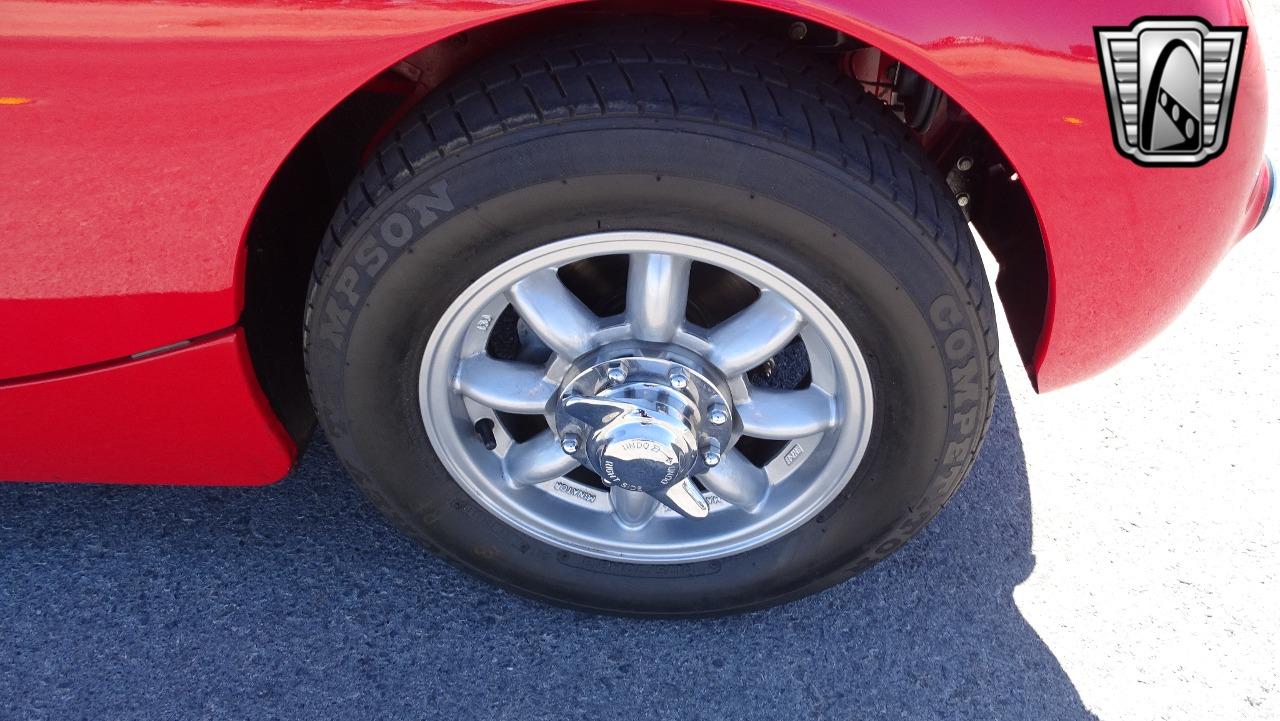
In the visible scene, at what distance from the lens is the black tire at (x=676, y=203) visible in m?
1.34

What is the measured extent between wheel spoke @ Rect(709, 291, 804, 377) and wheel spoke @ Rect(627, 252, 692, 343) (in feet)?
0.25

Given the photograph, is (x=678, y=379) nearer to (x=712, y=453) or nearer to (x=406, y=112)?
(x=712, y=453)

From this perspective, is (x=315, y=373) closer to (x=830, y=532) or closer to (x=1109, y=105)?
(x=830, y=532)

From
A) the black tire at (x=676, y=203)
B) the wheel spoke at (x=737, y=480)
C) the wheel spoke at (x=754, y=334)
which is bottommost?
the wheel spoke at (x=737, y=480)

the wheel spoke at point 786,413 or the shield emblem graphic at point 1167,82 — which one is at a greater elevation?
the shield emblem graphic at point 1167,82

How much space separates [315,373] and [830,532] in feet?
2.91

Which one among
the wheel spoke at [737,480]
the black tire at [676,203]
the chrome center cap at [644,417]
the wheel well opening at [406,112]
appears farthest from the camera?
the wheel spoke at [737,480]

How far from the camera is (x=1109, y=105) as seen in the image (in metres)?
1.28

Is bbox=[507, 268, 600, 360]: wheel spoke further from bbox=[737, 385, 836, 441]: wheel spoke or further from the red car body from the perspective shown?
the red car body

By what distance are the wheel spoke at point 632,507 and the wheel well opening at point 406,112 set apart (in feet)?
1.85

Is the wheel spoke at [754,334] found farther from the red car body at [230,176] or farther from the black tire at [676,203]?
the red car body at [230,176]

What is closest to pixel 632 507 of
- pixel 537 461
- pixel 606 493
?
pixel 606 493

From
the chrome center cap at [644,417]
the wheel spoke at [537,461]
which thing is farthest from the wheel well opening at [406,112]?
the chrome center cap at [644,417]

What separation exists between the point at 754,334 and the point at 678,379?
0.14 metres
